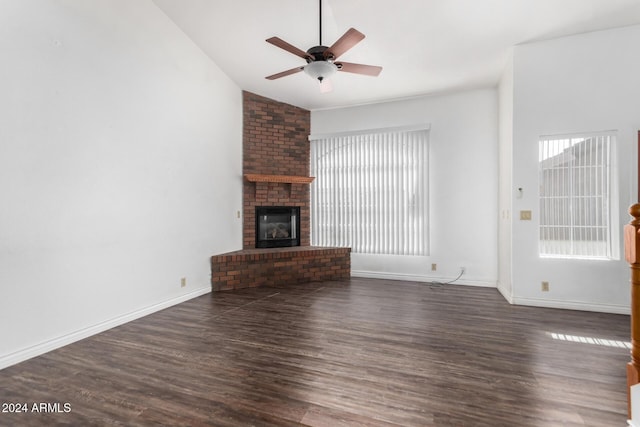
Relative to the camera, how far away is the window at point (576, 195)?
3344 millimetres

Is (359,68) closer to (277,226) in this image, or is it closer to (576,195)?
(576,195)

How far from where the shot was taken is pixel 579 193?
344 centimetres

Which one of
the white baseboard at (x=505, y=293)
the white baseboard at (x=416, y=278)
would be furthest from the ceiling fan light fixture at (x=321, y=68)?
the white baseboard at (x=416, y=278)

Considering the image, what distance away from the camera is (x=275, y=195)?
5.25 m

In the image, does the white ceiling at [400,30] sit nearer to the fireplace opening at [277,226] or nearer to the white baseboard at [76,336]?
the fireplace opening at [277,226]

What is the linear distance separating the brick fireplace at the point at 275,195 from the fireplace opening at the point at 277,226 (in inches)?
2.7

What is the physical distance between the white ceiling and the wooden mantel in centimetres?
144

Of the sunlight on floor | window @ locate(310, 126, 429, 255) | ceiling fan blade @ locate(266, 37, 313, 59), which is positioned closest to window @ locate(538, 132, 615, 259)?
the sunlight on floor

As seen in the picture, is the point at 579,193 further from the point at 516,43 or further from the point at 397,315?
the point at 397,315

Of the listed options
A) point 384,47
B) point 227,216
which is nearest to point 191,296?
point 227,216

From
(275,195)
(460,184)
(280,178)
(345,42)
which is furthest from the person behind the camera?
(275,195)

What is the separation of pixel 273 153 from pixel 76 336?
Answer: 361 cm

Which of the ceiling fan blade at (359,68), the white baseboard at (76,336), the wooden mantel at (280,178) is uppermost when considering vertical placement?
the ceiling fan blade at (359,68)

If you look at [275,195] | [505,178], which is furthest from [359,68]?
[275,195]
